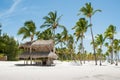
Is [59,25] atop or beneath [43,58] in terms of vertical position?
atop

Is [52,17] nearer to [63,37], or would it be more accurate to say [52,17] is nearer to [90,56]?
[63,37]

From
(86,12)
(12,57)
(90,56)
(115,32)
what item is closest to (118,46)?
(115,32)

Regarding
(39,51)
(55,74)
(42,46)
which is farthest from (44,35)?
(55,74)

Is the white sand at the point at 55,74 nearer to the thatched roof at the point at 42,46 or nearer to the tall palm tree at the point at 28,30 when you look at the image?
the thatched roof at the point at 42,46

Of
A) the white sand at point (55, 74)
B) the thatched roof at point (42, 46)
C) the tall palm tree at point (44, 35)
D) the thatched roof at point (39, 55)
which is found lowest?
the white sand at point (55, 74)

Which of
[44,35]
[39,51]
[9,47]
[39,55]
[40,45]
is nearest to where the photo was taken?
[39,55]

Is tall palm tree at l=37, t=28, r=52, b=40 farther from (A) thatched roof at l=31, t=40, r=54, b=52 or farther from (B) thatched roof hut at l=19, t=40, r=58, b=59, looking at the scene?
(A) thatched roof at l=31, t=40, r=54, b=52

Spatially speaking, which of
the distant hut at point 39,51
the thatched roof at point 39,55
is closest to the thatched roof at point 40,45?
the distant hut at point 39,51

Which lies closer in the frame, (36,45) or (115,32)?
(36,45)

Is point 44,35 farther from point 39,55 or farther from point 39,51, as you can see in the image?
point 39,55

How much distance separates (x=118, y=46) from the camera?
81.4 metres

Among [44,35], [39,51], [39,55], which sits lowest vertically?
[39,55]

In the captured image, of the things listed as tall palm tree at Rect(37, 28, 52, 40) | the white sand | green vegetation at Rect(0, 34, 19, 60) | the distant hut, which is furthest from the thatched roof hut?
tall palm tree at Rect(37, 28, 52, 40)

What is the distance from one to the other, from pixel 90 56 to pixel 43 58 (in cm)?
10164
